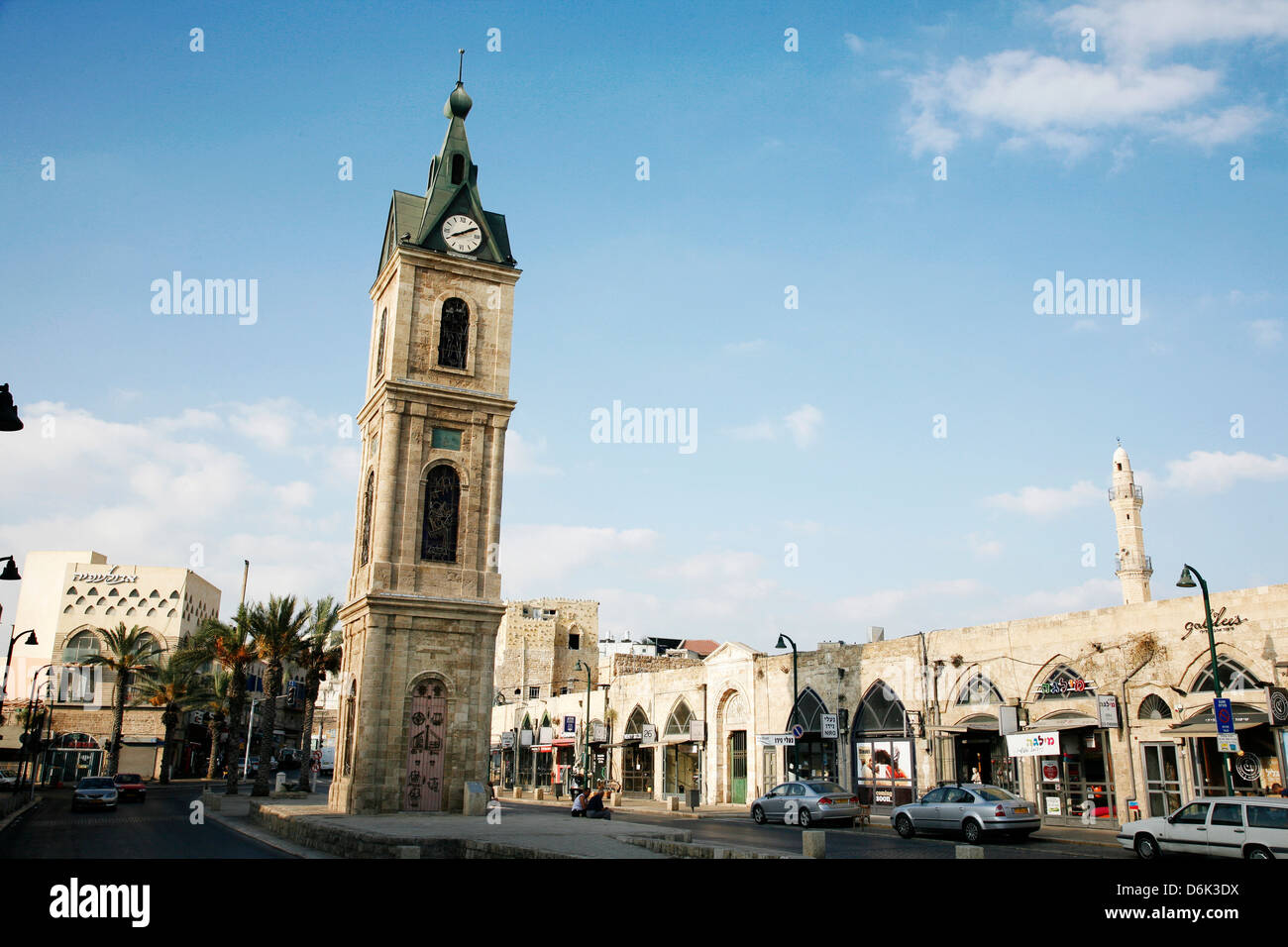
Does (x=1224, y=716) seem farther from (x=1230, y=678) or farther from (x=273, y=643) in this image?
(x=273, y=643)

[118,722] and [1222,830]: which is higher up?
[118,722]

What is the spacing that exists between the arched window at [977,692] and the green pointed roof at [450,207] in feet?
73.0

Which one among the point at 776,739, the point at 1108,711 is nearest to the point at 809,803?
the point at 1108,711

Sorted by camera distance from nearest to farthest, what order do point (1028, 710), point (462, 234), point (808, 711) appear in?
point (1028, 710) < point (462, 234) < point (808, 711)

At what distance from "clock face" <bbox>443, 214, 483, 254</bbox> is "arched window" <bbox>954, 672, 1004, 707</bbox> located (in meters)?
23.5

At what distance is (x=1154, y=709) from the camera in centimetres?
3014

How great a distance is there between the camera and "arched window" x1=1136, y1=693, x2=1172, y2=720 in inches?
1171

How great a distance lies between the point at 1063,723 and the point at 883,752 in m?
8.34

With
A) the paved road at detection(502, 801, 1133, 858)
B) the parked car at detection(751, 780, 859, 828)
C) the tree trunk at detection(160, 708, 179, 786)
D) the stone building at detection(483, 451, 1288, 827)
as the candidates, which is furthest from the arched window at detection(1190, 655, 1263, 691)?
the tree trunk at detection(160, 708, 179, 786)

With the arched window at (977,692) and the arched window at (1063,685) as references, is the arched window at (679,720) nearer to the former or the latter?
the arched window at (977,692)
